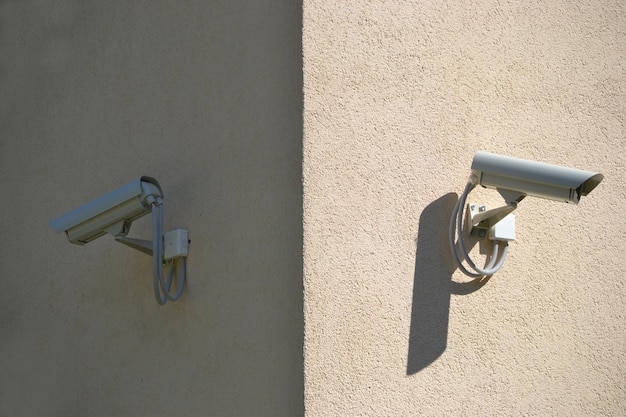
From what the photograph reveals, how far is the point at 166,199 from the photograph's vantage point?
4.40m

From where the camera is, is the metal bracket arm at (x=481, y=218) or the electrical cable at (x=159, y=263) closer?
the metal bracket arm at (x=481, y=218)

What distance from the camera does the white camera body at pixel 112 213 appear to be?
4.02 metres

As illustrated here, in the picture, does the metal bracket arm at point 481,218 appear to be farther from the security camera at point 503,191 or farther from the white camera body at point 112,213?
the white camera body at point 112,213

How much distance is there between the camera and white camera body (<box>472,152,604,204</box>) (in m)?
3.62

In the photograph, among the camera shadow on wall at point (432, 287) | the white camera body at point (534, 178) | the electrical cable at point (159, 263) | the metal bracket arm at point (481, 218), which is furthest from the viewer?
the electrical cable at point (159, 263)

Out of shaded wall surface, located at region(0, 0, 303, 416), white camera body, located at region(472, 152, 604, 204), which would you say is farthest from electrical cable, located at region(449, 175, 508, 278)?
shaded wall surface, located at region(0, 0, 303, 416)

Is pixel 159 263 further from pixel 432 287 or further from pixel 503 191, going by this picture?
pixel 503 191

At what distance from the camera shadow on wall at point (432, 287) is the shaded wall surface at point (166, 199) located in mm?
502

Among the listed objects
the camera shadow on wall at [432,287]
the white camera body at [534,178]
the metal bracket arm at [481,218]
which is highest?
the white camera body at [534,178]

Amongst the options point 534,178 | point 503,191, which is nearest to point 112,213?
point 503,191

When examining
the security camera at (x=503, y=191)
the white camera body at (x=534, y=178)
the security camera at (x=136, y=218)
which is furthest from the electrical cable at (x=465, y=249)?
the security camera at (x=136, y=218)

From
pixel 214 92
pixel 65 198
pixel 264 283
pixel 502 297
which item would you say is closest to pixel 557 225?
pixel 502 297

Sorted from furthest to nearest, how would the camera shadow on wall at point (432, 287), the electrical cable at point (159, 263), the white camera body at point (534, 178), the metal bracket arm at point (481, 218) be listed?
the electrical cable at point (159, 263) → the metal bracket arm at point (481, 218) → the camera shadow on wall at point (432, 287) → the white camera body at point (534, 178)

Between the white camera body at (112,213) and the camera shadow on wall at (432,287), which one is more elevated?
the white camera body at (112,213)
